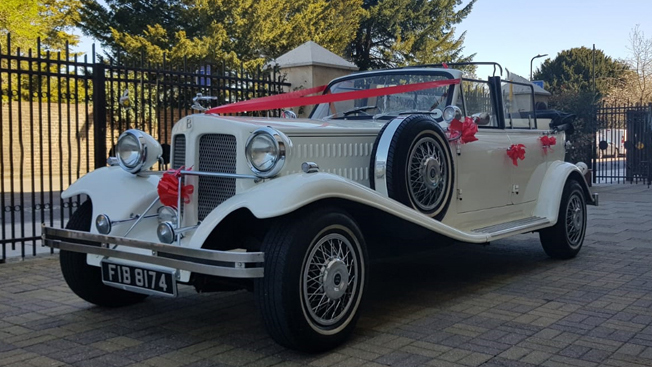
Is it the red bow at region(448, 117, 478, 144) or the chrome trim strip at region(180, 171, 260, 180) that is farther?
the red bow at region(448, 117, 478, 144)

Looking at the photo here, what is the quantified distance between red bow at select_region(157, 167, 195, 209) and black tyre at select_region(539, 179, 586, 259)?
4.07 m

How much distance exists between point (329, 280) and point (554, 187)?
375cm

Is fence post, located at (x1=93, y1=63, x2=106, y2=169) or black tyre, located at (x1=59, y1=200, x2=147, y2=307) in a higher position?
fence post, located at (x1=93, y1=63, x2=106, y2=169)

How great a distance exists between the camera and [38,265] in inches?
262

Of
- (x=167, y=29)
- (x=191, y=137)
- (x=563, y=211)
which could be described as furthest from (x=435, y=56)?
(x=191, y=137)

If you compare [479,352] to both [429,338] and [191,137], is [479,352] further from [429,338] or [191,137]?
[191,137]

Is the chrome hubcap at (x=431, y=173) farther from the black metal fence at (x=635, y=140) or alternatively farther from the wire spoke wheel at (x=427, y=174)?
the black metal fence at (x=635, y=140)

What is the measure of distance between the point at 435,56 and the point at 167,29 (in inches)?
657

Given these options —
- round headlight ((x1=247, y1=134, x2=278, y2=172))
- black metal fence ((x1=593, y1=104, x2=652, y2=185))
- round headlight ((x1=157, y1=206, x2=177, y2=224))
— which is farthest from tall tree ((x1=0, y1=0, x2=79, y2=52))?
round headlight ((x1=247, y1=134, x2=278, y2=172))

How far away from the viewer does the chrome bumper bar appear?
3457mm

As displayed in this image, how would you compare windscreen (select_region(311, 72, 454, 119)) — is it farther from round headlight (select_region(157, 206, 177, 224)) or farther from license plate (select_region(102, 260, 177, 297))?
license plate (select_region(102, 260, 177, 297))

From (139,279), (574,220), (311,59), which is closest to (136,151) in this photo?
(139,279)

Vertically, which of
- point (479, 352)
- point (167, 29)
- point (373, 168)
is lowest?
point (479, 352)

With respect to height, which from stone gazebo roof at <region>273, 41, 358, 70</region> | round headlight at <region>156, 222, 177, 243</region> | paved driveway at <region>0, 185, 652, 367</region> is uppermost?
stone gazebo roof at <region>273, 41, 358, 70</region>
